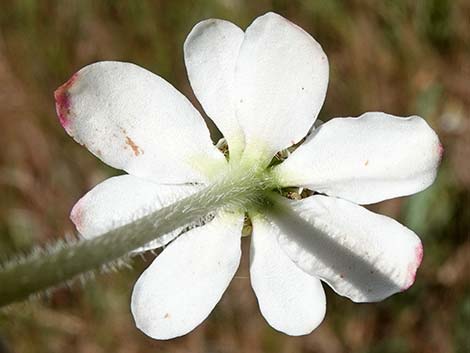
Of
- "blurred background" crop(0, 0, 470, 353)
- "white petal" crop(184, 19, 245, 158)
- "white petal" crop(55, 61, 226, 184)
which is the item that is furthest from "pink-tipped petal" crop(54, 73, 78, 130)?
"blurred background" crop(0, 0, 470, 353)

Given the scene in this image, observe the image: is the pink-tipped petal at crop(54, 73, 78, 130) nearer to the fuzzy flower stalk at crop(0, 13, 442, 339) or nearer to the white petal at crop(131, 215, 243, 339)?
the fuzzy flower stalk at crop(0, 13, 442, 339)

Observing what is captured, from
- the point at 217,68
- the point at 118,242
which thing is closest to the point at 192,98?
the point at 217,68

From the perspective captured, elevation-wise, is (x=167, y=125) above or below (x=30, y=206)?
above

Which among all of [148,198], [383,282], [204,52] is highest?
[204,52]


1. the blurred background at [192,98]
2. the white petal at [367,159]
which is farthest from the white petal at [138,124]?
the blurred background at [192,98]

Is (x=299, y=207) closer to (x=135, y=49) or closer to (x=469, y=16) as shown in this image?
(x=469, y=16)

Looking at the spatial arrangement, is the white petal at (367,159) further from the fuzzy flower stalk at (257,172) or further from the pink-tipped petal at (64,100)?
the pink-tipped petal at (64,100)

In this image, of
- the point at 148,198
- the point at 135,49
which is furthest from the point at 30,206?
the point at 148,198
